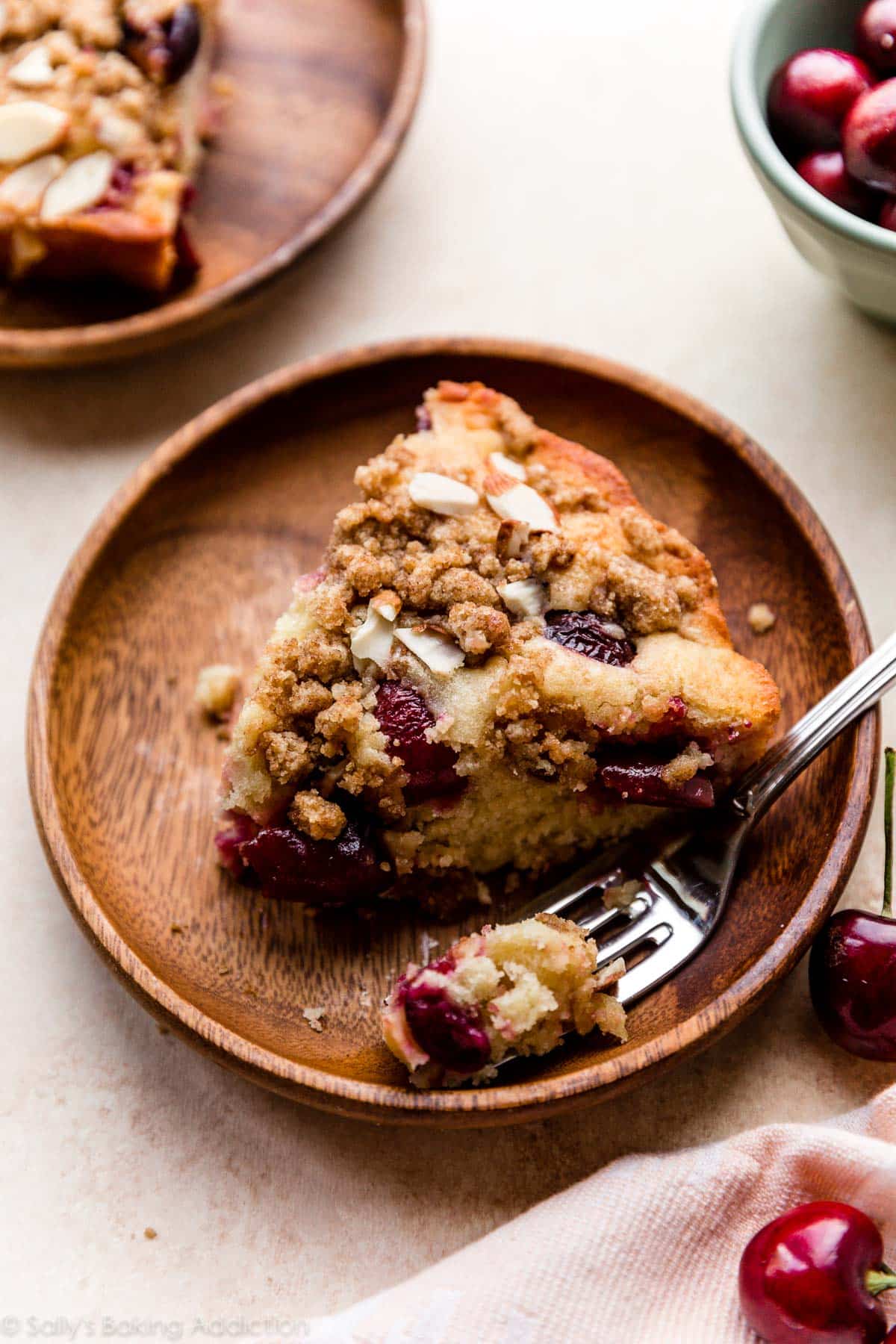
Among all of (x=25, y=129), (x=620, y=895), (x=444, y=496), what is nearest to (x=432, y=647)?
(x=444, y=496)

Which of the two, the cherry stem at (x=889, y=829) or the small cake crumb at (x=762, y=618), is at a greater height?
the small cake crumb at (x=762, y=618)

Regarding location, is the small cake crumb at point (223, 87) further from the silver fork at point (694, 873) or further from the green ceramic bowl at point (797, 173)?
the silver fork at point (694, 873)

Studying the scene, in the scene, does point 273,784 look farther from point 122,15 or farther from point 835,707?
point 122,15

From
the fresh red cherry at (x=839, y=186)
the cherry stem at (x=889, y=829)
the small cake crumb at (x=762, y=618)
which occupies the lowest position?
the cherry stem at (x=889, y=829)

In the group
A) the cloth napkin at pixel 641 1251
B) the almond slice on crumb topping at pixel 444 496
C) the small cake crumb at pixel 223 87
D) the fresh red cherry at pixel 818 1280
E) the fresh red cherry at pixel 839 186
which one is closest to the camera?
the fresh red cherry at pixel 818 1280

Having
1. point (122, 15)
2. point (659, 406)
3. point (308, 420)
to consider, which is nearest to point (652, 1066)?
point (659, 406)

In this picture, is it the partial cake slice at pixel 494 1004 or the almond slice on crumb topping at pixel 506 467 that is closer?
the partial cake slice at pixel 494 1004

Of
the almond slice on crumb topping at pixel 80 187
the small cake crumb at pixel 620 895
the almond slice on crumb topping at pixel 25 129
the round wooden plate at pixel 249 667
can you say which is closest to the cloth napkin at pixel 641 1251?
the round wooden plate at pixel 249 667
